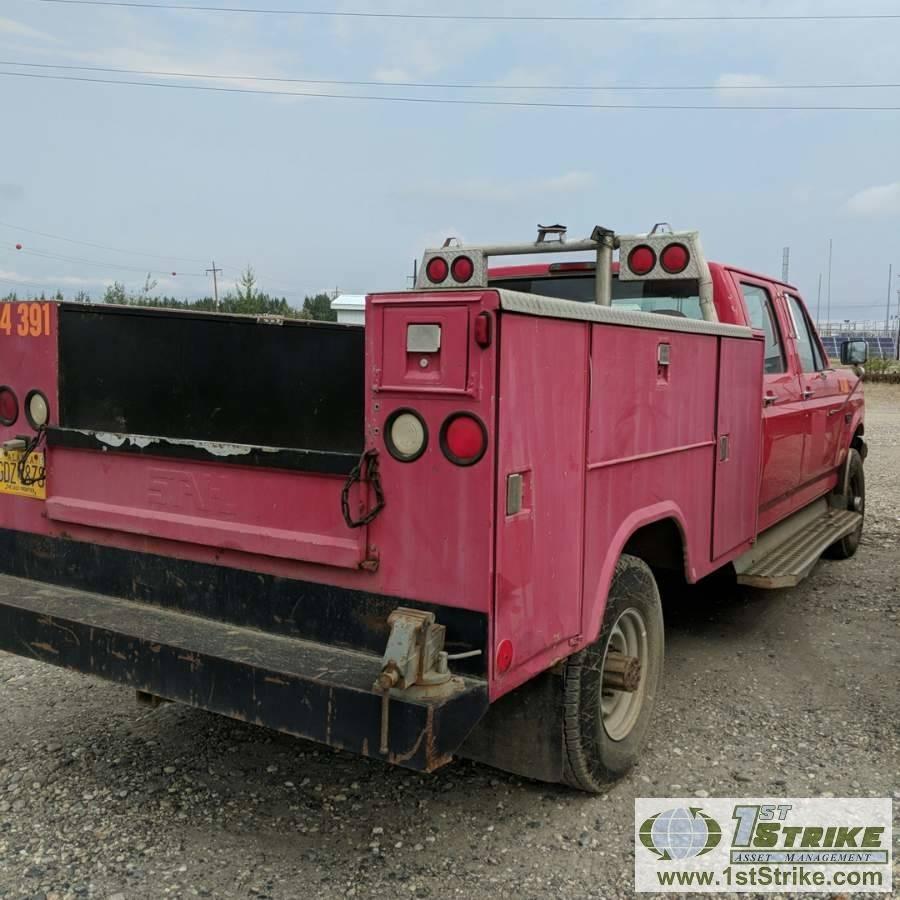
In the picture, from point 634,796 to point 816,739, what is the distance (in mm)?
994

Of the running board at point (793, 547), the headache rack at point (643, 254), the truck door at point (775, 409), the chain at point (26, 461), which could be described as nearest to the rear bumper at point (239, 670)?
the chain at point (26, 461)

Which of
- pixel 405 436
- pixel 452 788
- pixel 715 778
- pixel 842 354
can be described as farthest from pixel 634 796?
pixel 842 354

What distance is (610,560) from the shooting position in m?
3.13

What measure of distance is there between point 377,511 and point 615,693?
55.9 inches

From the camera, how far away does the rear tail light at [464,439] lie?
247 cm

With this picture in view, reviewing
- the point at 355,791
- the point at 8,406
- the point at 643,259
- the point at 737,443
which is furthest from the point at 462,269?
the point at 355,791

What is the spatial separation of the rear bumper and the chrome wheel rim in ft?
3.53

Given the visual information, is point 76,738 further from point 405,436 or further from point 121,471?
point 405,436

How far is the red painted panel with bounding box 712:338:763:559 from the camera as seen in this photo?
419 cm

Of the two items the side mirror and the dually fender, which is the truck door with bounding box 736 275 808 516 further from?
the dually fender

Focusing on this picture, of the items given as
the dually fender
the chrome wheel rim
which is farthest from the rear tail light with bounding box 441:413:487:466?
the chrome wheel rim

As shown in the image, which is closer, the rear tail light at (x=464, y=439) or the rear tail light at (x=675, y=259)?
the rear tail light at (x=464, y=439)

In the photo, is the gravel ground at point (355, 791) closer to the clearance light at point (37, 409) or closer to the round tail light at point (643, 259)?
the clearance light at point (37, 409)

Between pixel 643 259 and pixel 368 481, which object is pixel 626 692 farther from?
pixel 643 259
